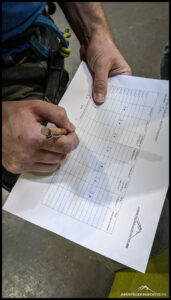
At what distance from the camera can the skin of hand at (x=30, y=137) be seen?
491 mm

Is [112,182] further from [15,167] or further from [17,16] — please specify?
[17,16]

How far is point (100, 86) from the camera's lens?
26.5 inches

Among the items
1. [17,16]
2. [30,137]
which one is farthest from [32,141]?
[17,16]

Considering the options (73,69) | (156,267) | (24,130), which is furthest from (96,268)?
(73,69)

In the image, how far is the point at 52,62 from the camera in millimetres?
700

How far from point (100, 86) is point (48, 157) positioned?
0.92 feet

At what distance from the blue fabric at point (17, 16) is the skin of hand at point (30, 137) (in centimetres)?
23

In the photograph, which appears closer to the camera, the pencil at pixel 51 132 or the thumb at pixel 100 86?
the pencil at pixel 51 132

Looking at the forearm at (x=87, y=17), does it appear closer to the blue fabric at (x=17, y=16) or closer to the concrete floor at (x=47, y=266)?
the blue fabric at (x=17, y=16)

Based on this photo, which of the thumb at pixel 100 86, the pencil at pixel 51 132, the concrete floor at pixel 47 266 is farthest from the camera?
the concrete floor at pixel 47 266

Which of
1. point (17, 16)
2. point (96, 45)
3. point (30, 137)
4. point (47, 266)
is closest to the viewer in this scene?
point (30, 137)

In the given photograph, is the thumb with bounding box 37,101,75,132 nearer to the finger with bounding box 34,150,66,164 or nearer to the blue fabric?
the finger with bounding box 34,150,66,164

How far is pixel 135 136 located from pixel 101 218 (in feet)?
0.78

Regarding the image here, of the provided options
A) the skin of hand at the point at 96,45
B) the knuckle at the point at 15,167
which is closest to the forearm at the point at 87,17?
the skin of hand at the point at 96,45
